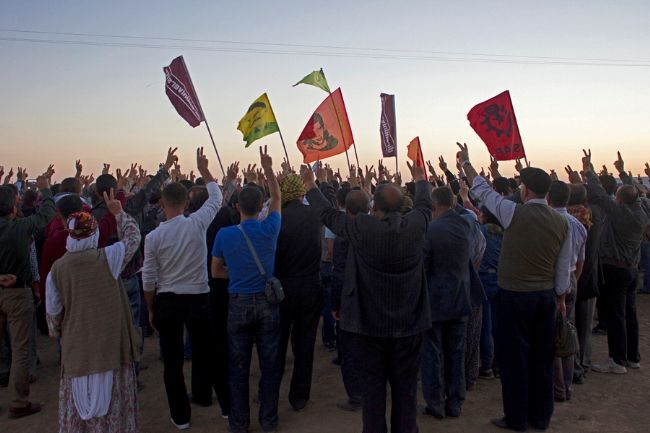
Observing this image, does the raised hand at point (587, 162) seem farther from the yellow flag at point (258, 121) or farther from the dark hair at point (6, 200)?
the dark hair at point (6, 200)

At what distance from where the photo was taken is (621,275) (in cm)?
714

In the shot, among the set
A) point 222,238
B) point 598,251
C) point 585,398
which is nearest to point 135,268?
point 222,238

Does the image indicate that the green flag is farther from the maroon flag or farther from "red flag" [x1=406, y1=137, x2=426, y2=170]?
"red flag" [x1=406, y1=137, x2=426, y2=170]

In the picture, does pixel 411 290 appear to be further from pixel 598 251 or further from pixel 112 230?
pixel 598 251

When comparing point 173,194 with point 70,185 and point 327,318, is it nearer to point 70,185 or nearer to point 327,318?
point 70,185

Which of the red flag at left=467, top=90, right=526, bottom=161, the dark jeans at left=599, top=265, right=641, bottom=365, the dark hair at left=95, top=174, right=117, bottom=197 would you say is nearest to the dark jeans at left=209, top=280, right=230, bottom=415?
the dark hair at left=95, top=174, right=117, bottom=197

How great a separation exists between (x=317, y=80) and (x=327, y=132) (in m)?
1.52

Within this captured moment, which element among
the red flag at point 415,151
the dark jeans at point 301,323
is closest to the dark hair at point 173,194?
the dark jeans at point 301,323

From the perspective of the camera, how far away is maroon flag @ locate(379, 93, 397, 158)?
44.7ft

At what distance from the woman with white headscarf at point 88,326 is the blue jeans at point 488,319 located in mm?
4536

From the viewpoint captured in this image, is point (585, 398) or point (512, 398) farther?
point (585, 398)

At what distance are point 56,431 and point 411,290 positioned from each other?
4195 millimetres

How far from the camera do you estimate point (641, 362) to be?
7.43 m

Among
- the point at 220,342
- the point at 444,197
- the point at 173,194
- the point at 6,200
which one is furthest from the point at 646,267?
the point at 6,200
